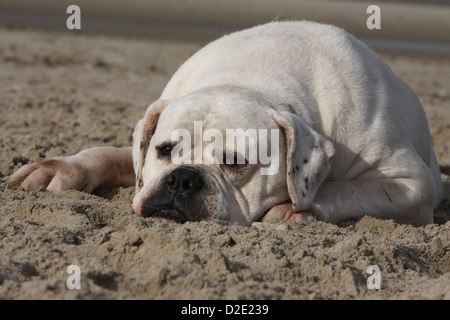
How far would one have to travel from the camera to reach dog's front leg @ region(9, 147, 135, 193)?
478 centimetres

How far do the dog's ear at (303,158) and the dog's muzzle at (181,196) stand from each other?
1.81 ft

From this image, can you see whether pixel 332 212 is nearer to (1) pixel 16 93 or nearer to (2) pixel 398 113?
(2) pixel 398 113

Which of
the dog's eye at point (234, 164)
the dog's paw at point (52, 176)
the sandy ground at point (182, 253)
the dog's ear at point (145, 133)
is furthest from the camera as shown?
the dog's paw at point (52, 176)

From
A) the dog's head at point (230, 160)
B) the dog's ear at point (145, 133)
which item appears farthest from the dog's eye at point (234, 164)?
the dog's ear at point (145, 133)

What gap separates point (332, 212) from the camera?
4.54 meters

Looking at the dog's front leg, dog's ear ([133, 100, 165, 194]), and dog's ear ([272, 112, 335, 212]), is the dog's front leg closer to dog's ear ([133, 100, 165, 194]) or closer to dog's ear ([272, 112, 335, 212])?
dog's ear ([133, 100, 165, 194])

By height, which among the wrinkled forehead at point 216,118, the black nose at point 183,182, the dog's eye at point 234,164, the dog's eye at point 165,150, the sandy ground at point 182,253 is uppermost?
the wrinkled forehead at point 216,118

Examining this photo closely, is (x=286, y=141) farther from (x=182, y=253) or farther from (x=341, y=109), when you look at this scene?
(x=182, y=253)

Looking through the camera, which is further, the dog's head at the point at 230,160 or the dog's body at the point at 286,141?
the dog's body at the point at 286,141

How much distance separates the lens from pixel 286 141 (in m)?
4.42

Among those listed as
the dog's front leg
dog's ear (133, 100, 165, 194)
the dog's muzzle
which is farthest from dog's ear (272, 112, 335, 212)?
the dog's front leg

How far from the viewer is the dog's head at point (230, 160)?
415 centimetres

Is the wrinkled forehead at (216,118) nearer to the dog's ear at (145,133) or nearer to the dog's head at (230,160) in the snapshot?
the dog's head at (230,160)
